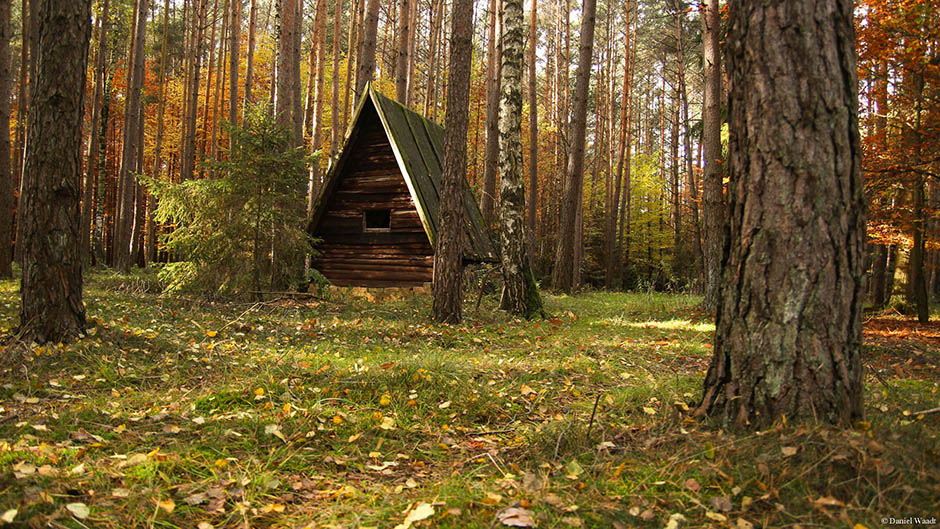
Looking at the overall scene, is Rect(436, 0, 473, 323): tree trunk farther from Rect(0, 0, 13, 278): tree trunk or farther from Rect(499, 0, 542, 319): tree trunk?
Rect(0, 0, 13, 278): tree trunk

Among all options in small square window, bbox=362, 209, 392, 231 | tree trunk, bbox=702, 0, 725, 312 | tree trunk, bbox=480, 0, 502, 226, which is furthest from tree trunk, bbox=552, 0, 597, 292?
small square window, bbox=362, 209, 392, 231

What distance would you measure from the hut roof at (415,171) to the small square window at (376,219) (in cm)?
110

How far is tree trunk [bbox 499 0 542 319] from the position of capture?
1009 cm

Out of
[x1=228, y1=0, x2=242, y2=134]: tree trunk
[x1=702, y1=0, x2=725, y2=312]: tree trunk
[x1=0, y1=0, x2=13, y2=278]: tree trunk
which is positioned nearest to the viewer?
[x1=702, y1=0, x2=725, y2=312]: tree trunk

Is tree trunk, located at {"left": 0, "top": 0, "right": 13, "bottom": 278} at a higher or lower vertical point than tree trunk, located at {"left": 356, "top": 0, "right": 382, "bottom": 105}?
lower

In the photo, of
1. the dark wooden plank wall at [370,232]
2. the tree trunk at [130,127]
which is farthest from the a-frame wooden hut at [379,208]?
the tree trunk at [130,127]

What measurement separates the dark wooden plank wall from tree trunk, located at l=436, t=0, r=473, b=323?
12.4ft

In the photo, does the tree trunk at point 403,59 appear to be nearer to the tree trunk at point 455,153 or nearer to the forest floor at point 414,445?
the tree trunk at point 455,153

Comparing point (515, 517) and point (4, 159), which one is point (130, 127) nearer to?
point (4, 159)

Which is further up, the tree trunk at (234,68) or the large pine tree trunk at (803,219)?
the tree trunk at (234,68)

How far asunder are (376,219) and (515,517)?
12371 millimetres

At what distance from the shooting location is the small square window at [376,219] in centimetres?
1342

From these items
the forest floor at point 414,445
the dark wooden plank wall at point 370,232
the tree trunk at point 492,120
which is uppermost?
the tree trunk at point 492,120

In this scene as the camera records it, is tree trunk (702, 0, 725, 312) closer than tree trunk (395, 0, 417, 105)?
Yes
